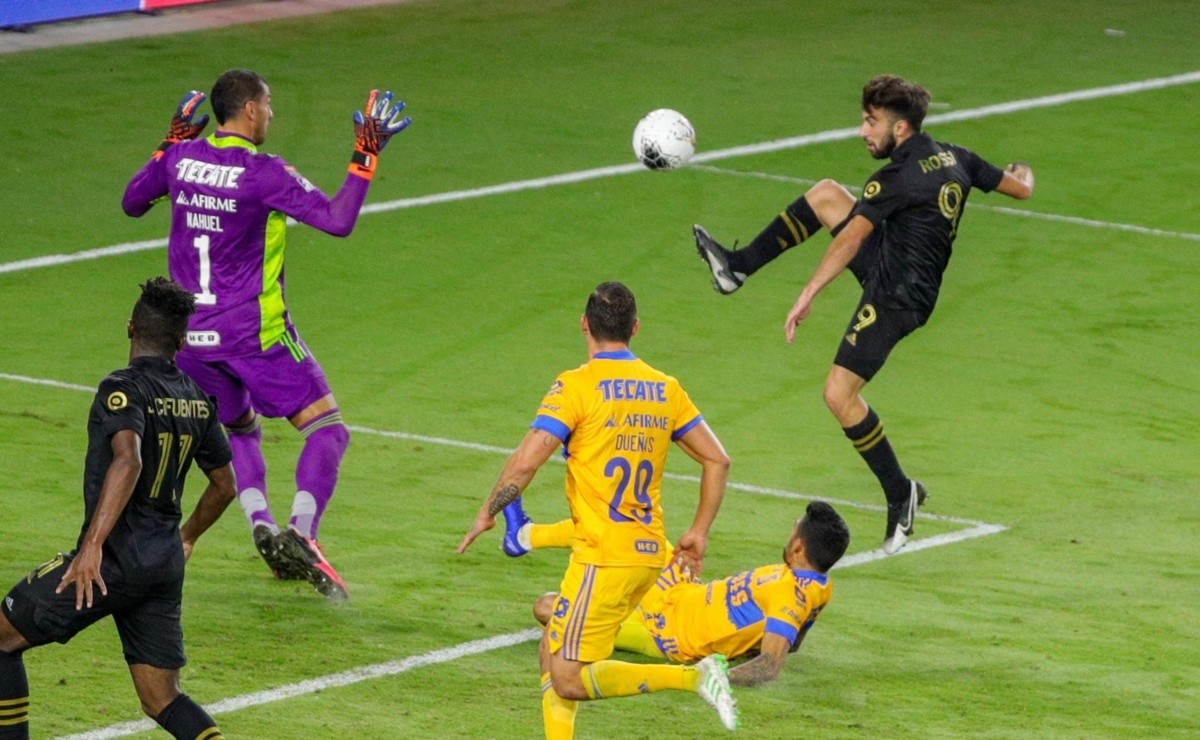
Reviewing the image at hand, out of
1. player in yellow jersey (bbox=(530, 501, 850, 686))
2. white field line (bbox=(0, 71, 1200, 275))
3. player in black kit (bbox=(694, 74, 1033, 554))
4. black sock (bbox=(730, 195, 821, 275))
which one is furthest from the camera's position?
white field line (bbox=(0, 71, 1200, 275))

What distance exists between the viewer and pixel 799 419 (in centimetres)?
1564

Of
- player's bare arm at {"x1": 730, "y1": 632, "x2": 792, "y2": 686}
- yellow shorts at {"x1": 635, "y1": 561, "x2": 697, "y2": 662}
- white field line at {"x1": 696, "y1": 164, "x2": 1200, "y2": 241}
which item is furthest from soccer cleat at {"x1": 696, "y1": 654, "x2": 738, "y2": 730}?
white field line at {"x1": 696, "y1": 164, "x2": 1200, "y2": 241}

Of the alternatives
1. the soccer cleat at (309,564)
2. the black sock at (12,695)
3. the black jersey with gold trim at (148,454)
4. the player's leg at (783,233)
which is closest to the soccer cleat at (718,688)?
the black jersey with gold trim at (148,454)

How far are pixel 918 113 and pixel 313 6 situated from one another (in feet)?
57.5

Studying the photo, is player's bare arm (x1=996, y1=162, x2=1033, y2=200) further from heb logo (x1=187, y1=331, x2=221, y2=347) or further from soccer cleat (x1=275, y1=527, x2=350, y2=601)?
heb logo (x1=187, y1=331, x2=221, y2=347)

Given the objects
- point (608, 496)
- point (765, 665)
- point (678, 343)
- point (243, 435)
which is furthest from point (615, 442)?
point (678, 343)

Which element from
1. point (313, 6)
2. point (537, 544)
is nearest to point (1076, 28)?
point (313, 6)

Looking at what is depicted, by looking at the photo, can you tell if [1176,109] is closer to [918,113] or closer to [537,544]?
[918,113]

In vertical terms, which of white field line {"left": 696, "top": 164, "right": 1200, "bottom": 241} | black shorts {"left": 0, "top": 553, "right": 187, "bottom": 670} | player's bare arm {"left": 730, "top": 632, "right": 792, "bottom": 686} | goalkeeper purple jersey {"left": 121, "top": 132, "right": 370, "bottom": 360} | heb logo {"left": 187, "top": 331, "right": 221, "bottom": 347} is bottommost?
white field line {"left": 696, "top": 164, "right": 1200, "bottom": 241}

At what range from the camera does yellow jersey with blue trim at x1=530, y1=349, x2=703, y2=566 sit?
864 centimetres

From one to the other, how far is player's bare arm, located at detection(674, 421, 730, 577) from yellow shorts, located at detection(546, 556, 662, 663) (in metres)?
0.19

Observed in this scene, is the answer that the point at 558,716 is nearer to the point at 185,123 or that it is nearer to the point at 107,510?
the point at 107,510

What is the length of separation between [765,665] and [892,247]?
10.1 ft

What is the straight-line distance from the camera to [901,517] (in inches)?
472
